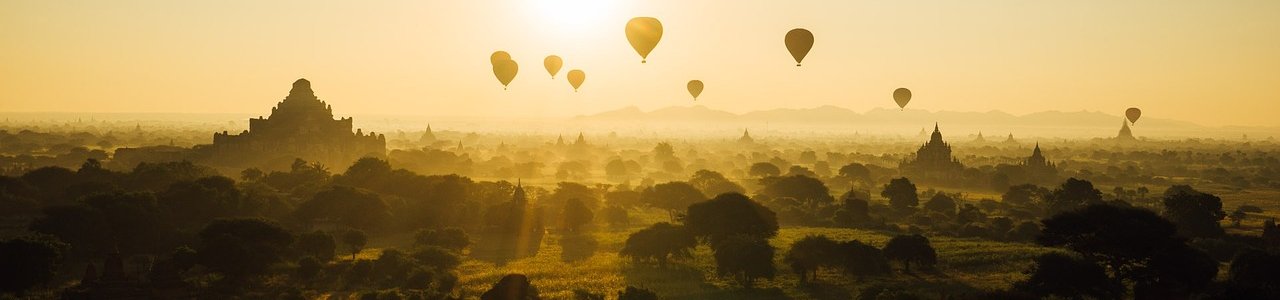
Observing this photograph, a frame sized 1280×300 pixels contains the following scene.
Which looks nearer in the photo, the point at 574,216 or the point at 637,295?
the point at 637,295

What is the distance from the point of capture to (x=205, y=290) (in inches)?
1624

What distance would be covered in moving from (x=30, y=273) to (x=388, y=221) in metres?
26.1

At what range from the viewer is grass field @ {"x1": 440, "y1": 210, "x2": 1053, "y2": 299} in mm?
45094

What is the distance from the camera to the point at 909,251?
50.8 m

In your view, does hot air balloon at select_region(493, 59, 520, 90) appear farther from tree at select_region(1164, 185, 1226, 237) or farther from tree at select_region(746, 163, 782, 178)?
tree at select_region(1164, 185, 1226, 237)

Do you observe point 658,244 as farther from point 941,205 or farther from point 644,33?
point 941,205

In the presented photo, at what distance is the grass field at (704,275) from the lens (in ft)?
148

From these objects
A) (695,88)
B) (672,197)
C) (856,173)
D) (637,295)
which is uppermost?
(695,88)

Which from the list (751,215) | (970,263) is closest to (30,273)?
(751,215)

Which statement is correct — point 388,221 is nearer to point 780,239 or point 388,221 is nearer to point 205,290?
point 205,290

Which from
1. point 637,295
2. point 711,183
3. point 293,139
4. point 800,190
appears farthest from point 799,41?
point 293,139

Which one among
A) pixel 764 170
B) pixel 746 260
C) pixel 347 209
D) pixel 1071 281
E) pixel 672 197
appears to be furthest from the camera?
pixel 764 170

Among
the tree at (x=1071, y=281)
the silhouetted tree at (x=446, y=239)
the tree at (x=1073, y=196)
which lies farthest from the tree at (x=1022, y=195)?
Answer: the silhouetted tree at (x=446, y=239)

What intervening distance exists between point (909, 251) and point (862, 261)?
3450 millimetres
